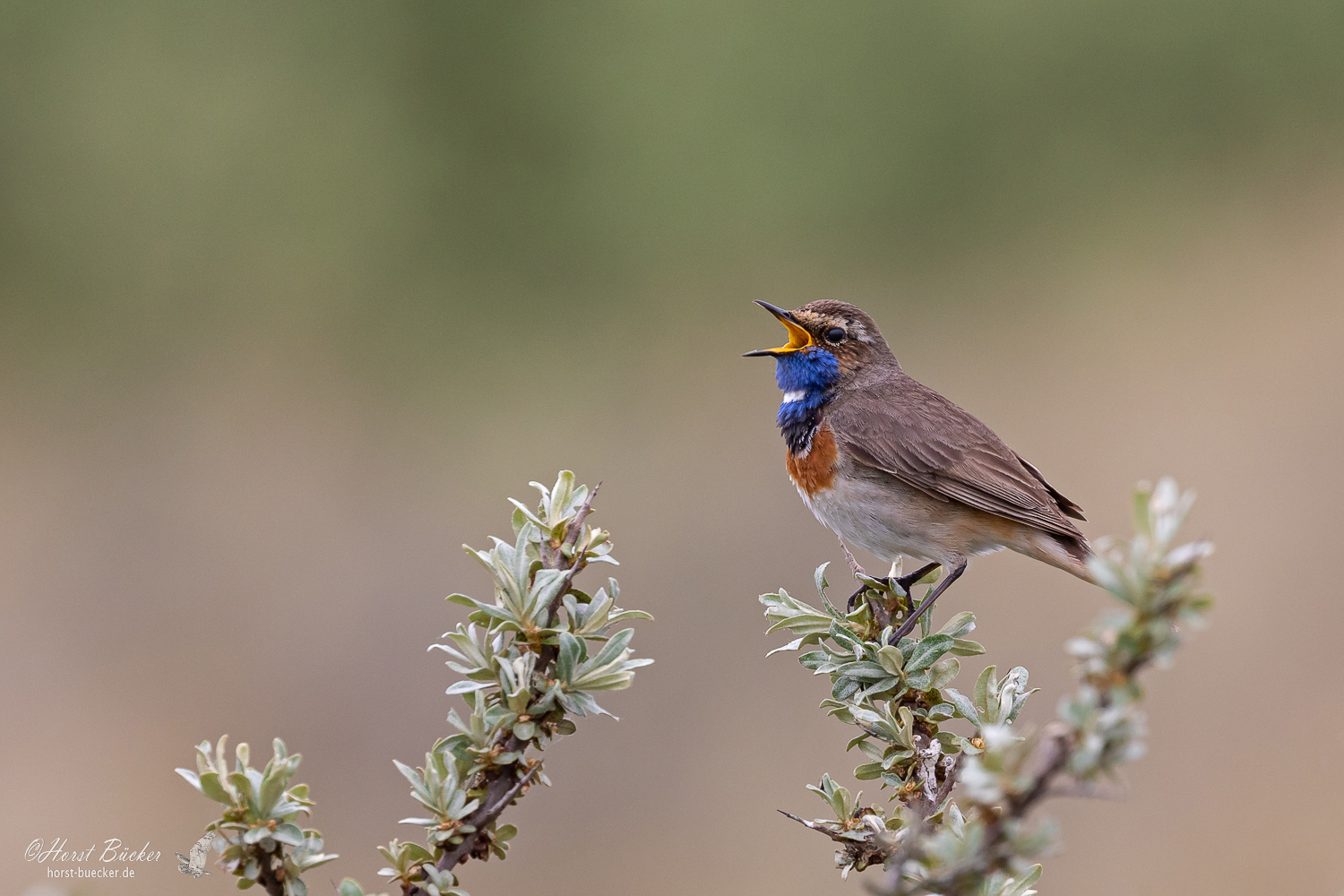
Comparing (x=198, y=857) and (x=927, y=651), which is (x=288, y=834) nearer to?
(x=198, y=857)

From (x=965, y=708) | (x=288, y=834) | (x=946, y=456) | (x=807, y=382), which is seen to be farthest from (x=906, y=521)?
(x=288, y=834)

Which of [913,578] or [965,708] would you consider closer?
[965,708]

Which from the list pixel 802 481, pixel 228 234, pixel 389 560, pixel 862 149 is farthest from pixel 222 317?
pixel 802 481

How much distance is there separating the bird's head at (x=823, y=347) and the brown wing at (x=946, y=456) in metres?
0.22

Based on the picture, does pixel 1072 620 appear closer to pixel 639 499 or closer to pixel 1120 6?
pixel 639 499

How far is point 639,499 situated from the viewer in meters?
8.70

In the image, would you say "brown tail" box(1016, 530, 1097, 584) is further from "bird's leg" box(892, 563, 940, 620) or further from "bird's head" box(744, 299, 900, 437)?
"bird's head" box(744, 299, 900, 437)

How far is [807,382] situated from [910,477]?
82cm

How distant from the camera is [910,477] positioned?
493cm

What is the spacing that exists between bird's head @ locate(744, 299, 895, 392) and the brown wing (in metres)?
0.22

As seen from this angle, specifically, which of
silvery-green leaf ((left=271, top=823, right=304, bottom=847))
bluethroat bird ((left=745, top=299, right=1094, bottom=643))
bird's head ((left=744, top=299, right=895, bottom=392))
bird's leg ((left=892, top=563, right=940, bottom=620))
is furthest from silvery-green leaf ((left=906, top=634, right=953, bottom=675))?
bird's head ((left=744, top=299, right=895, bottom=392))

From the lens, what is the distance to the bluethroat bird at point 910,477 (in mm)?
4840

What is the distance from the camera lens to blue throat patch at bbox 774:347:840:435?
5473 millimetres

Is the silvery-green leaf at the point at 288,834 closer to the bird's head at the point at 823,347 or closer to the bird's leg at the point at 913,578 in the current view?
the bird's leg at the point at 913,578
